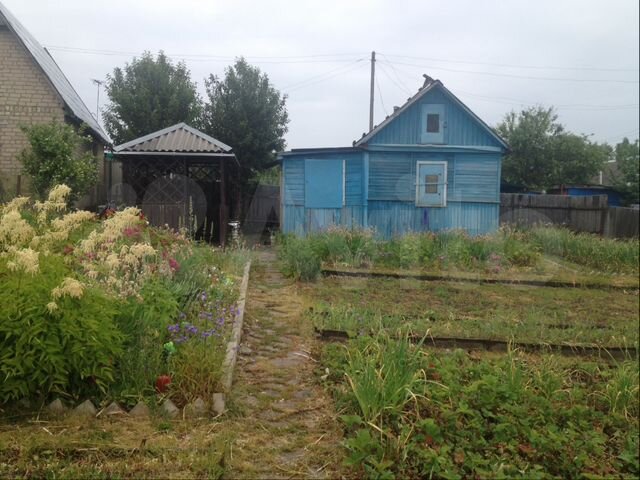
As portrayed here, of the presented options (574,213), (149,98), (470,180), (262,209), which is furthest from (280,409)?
(149,98)

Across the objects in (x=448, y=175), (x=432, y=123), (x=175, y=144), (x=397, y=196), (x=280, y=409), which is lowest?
(x=280, y=409)

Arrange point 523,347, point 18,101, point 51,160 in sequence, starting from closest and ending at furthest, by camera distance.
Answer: point 523,347
point 51,160
point 18,101

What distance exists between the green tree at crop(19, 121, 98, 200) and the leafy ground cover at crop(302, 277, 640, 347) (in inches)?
278

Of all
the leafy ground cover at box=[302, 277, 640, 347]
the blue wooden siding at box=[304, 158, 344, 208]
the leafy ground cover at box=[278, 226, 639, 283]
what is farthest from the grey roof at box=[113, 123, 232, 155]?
the leafy ground cover at box=[302, 277, 640, 347]

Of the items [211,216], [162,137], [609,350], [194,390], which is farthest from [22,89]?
[609,350]

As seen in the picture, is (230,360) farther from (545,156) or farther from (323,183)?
(545,156)

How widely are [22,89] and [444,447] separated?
13.8 meters

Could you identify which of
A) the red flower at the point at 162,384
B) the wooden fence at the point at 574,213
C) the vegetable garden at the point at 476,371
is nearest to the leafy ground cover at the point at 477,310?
the vegetable garden at the point at 476,371

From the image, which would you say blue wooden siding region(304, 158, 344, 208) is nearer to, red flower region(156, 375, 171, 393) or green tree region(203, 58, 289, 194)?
green tree region(203, 58, 289, 194)

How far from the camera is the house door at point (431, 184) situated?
14.7 metres

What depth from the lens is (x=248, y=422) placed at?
3.51 metres

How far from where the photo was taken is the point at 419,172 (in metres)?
14.8

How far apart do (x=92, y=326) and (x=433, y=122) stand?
13.0m

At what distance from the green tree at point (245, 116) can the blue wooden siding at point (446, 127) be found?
26.9 ft
